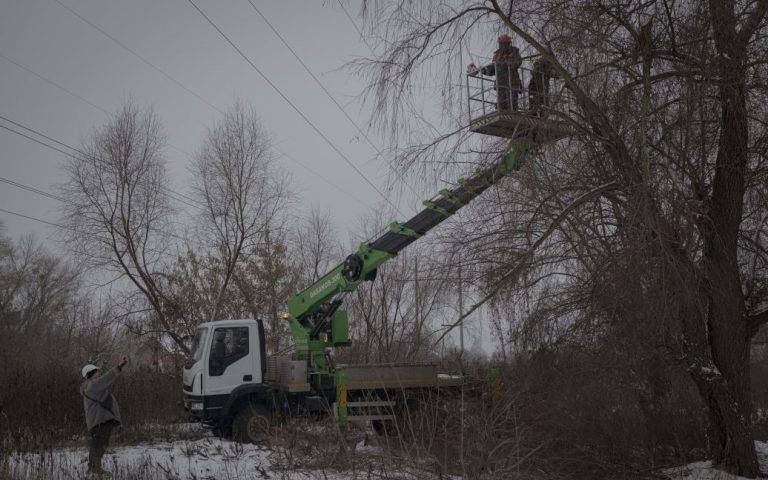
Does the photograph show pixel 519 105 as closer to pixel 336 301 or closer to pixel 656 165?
pixel 656 165

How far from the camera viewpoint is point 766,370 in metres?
18.1

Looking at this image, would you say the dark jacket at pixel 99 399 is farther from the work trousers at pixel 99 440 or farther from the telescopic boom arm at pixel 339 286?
the telescopic boom arm at pixel 339 286

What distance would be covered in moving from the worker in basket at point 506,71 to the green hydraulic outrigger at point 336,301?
12.3 ft

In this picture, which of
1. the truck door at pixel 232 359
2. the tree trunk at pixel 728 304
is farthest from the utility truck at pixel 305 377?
the tree trunk at pixel 728 304

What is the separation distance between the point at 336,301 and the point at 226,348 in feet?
7.69

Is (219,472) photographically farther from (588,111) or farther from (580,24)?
(580,24)

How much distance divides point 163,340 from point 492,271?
57.0 ft

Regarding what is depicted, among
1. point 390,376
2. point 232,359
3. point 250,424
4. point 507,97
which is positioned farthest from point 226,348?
point 507,97

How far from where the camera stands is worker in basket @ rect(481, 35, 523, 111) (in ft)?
24.6

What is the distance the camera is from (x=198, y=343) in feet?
44.4

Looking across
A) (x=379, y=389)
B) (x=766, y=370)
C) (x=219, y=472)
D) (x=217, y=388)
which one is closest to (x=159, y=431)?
(x=217, y=388)

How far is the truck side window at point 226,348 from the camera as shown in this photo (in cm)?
1301

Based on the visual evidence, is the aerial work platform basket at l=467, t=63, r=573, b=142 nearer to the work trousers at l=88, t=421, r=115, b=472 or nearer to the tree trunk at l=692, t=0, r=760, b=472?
the tree trunk at l=692, t=0, r=760, b=472

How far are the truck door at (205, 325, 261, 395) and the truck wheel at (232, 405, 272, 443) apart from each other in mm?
534
